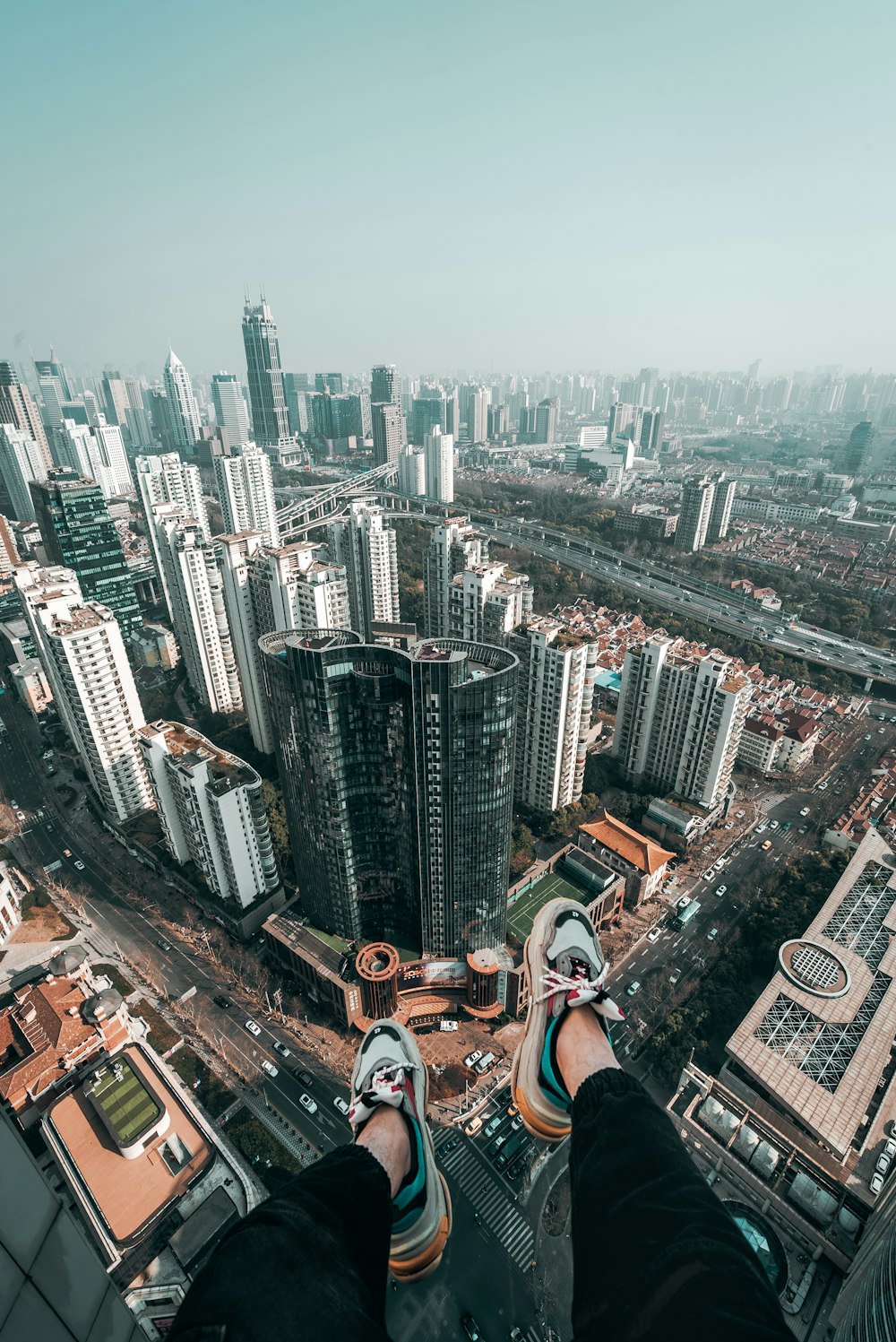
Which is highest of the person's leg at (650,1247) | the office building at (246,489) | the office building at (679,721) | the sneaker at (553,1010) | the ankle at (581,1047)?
the person's leg at (650,1247)

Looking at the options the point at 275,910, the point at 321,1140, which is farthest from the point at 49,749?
the point at 321,1140

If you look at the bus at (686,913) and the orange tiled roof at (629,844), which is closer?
the bus at (686,913)

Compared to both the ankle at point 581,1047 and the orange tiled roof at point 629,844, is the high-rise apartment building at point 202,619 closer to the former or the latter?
the orange tiled roof at point 629,844

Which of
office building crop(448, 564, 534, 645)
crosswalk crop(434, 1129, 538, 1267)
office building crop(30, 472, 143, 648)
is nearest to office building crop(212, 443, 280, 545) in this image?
office building crop(30, 472, 143, 648)

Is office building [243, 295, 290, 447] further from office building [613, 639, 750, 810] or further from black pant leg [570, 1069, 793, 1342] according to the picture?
black pant leg [570, 1069, 793, 1342]

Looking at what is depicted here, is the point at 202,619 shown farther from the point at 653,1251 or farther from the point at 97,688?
the point at 653,1251

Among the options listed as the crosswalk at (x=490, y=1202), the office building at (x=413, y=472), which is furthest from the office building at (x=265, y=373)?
the crosswalk at (x=490, y=1202)
